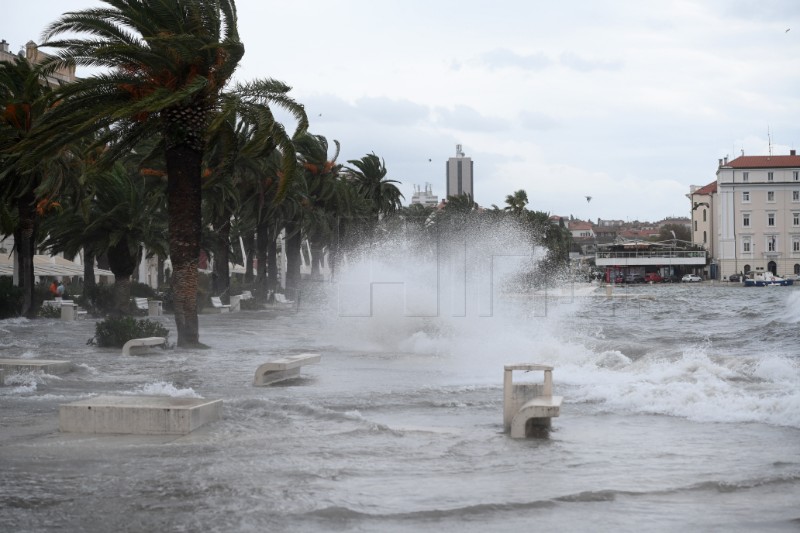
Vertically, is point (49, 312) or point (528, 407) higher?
point (49, 312)

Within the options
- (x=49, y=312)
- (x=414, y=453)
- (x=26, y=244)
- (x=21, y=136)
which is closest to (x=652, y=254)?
(x=49, y=312)

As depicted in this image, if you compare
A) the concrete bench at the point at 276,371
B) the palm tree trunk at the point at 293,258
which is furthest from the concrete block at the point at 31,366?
the palm tree trunk at the point at 293,258

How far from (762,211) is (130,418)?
138m

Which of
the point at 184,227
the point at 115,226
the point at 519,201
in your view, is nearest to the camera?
the point at 184,227

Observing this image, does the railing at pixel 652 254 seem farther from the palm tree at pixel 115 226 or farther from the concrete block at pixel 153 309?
the palm tree at pixel 115 226

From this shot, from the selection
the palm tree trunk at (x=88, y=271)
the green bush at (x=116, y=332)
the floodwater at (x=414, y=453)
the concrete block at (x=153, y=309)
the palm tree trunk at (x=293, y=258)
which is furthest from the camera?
the palm tree trunk at (x=293, y=258)

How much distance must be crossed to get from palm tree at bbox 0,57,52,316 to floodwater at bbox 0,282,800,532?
945cm

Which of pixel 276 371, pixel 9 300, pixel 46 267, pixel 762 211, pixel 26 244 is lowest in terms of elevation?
pixel 276 371

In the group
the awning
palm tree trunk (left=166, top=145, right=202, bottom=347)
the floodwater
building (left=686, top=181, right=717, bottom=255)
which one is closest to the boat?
building (left=686, top=181, right=717, bottom=255)

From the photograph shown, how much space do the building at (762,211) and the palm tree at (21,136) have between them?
119919 millimetres

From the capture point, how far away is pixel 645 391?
1362cm

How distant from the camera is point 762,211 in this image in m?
137

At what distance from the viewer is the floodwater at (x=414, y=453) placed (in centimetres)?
729

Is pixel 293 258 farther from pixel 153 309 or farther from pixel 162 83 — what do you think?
pixel 162 83
